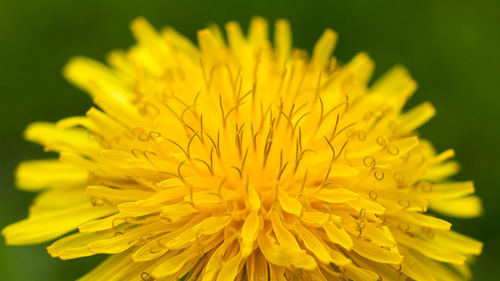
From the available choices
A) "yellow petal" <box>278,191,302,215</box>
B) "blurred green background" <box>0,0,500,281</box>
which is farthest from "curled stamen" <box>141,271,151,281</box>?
"blurred green background" <box>0,0,500,281</box>

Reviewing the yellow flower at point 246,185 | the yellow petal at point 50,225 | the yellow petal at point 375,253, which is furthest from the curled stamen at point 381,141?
the yellow petal at point 50,225

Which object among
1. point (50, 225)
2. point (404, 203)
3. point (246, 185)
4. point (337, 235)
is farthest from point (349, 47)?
point (50, 225)

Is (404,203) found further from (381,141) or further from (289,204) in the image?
(289,204)

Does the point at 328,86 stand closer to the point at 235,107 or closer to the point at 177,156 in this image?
the point at 235,107

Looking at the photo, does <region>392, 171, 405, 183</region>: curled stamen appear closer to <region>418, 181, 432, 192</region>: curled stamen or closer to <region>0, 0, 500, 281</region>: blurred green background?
<region>418, 181, 432, 192</region>: curled stamen

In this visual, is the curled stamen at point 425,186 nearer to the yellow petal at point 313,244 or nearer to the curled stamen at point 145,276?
the yellow petal at point 313,244

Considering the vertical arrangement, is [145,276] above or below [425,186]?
below
